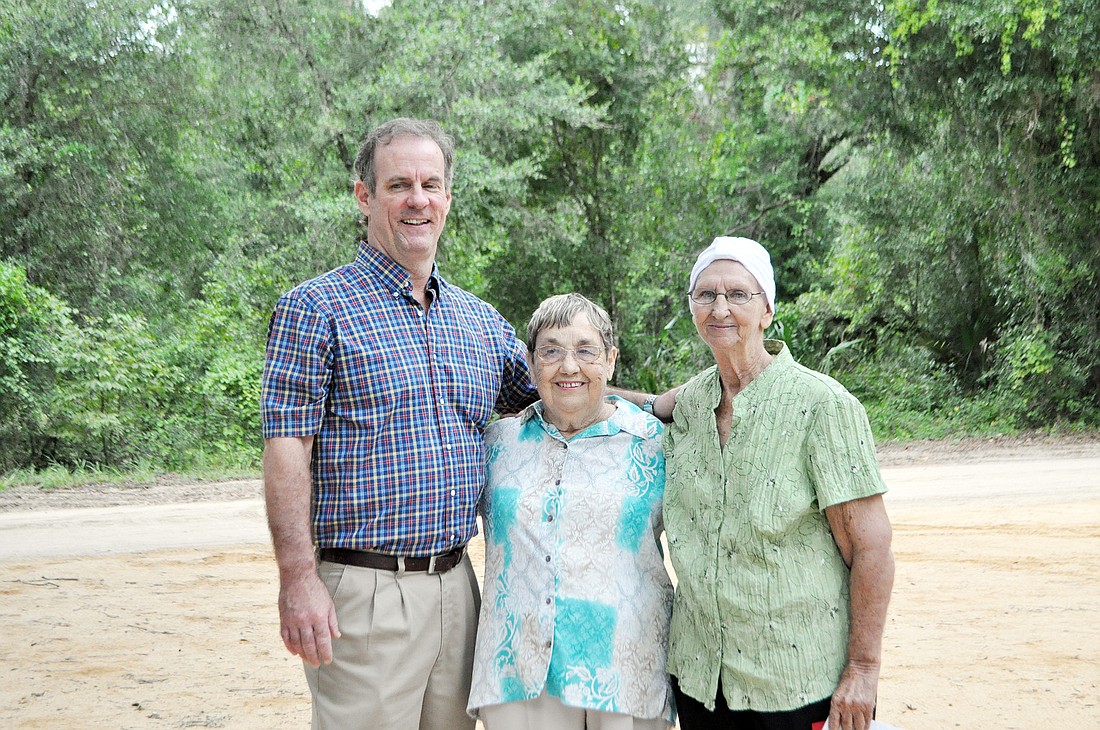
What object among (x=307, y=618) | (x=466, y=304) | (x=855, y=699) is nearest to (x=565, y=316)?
(x=466, y=304)

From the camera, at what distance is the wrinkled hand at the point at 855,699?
7.51ft

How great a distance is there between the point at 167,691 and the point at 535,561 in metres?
3.66

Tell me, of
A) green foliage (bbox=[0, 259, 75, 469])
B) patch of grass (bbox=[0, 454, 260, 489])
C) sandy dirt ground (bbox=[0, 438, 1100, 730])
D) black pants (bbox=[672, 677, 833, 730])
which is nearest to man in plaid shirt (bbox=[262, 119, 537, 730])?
black pants (bbox=[672, 677, 833, 730])

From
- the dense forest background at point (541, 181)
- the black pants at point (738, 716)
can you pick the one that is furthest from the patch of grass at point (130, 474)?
the black pants at point (738, 716)

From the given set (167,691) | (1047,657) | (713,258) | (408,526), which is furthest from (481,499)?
(1047,657)

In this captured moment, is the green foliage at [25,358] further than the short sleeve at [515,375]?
Yes

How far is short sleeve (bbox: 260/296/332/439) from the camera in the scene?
97.9 inches

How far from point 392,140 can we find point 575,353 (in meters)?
0.76

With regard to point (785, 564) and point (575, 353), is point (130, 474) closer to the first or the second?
point (575, 353)

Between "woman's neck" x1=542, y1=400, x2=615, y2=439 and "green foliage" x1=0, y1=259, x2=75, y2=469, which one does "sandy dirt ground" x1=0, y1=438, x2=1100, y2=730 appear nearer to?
"green foliage" x1=0, y1=259, x2=75, y2=469

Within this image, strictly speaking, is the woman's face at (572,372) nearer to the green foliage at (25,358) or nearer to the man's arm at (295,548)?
the man's arm at (295,548)

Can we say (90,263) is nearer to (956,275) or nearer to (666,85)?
(666,85)

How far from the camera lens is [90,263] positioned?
1355cm

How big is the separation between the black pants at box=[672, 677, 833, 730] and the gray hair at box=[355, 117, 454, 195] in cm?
151
